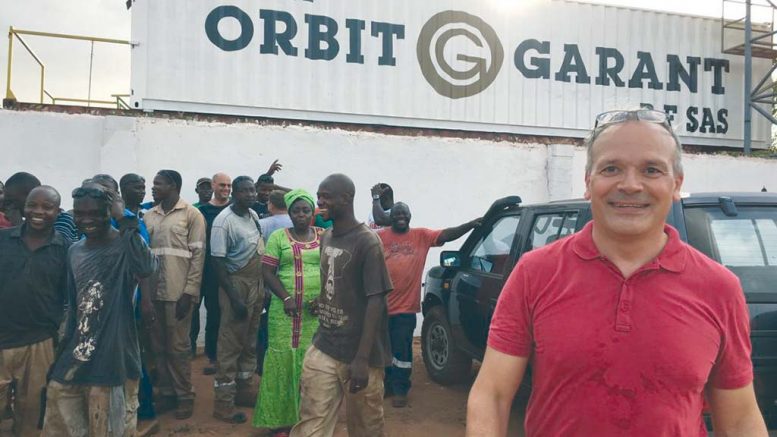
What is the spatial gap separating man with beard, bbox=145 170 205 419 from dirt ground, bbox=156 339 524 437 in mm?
197

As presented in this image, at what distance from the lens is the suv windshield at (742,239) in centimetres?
327

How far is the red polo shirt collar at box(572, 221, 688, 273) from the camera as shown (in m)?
1.55

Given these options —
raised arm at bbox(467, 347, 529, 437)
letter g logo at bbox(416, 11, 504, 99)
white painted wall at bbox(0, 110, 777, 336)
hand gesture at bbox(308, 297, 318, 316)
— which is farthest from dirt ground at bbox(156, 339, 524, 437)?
letter g logo at bbox(416, 11, 504, 99)

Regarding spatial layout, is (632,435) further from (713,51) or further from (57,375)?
(713,51)

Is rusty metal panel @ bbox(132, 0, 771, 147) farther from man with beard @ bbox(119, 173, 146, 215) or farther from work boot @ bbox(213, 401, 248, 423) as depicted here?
work boot @ bbox(213, 401, 248, 423)

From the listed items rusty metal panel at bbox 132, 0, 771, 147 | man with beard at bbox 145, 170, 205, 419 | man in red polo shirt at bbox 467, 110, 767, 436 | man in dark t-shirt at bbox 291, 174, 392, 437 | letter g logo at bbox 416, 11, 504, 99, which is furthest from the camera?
letter g logo at bbox 416, 11, 504, 99

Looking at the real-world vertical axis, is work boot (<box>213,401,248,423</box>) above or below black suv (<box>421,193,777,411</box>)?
below

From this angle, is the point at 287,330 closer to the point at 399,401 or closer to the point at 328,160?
the point at 399,401

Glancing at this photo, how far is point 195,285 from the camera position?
16.4 feet

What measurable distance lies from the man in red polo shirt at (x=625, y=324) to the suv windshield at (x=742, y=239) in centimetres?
194

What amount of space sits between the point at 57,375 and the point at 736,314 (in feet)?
10.3

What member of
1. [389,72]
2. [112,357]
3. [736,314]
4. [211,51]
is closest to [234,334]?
[112,357]

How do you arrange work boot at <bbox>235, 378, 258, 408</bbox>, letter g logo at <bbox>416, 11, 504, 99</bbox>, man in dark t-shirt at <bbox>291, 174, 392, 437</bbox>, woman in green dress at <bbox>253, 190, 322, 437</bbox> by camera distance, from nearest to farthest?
man in dark t-shirt at <bbox>291, 174, 392, 437</bbox>
woman in green dress at <bbox>253, 190, 322, 437</bbox>
work boot at <bbox>235, 378, 258, 408</bbox>
letter g logo at <bbox>416, 11, 504, 99</bbox>

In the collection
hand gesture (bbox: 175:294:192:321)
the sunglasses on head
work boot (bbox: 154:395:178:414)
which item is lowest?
work boot (bbox: 154:395:178:414)
